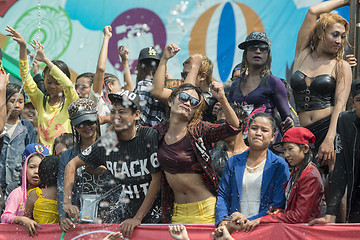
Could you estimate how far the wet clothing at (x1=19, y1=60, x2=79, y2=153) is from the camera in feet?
23.2

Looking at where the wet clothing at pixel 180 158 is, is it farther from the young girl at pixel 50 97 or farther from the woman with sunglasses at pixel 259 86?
the young girl at pixel 50 97

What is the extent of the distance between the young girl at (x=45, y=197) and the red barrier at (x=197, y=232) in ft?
0.86

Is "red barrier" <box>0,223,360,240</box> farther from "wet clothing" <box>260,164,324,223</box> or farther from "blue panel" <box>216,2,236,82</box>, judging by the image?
"blue panel" <box>216,2,236,82</box>

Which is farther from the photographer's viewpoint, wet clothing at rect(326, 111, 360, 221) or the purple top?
the purple top

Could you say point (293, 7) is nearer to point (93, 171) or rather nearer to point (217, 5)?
point (217, 5)

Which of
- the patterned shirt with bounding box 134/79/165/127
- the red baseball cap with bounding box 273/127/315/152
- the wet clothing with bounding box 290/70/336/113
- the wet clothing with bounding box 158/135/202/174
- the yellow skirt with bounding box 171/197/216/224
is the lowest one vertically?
the yellow skirt with bounding box 171/197/216/224

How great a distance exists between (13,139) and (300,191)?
13.0 ft

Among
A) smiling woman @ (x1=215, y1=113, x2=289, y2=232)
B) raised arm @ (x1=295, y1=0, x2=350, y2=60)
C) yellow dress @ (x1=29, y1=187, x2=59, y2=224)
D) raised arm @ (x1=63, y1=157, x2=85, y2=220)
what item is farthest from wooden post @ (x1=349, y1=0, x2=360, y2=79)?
yellow dress @ (x1=29, y1=187, x2=59, y2=224)

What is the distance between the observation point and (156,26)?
9039 millimetres

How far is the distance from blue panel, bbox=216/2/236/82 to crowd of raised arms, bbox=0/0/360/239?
6.61 ft

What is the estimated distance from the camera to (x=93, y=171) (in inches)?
234

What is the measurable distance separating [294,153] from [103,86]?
10.9 ft

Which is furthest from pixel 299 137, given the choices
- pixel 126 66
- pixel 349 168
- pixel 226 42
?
pixel 226 42

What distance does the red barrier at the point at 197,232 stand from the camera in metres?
4.46
